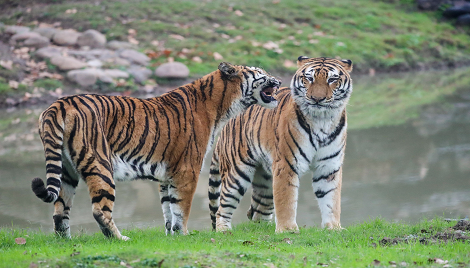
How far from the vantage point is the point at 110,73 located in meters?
16.2

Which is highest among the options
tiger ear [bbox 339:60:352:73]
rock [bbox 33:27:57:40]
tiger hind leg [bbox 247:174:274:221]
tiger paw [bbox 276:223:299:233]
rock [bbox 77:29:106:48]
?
rock [bbox 33:27:57:40]

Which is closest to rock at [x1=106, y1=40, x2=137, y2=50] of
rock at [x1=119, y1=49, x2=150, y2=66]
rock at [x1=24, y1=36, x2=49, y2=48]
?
rock at [x1=119, y1=49, x2=150, y2=66]

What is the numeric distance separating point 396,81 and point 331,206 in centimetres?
1396

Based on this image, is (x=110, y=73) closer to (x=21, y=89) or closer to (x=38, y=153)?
(x=21, y=89)

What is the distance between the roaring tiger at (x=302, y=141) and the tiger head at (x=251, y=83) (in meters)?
0.25

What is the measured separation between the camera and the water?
8.14 metres

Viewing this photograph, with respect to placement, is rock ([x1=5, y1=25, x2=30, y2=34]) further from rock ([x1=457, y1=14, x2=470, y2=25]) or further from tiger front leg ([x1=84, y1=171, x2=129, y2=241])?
rock ([x1=457, y1=14, x2=470, y2=25])

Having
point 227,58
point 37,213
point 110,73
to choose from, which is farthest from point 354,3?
point 37,213

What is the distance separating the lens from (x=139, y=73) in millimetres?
16625

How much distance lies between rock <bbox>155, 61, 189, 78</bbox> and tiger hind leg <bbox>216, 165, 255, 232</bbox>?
10.1 m

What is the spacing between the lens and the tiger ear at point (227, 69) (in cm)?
621

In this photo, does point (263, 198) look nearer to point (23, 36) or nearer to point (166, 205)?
point (166, 205)

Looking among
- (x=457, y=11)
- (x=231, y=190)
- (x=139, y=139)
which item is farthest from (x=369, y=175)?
(x=457, y=11)

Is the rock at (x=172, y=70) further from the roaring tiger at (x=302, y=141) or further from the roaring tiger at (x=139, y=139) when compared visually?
the roaring tiger at (x=139, y=139)
